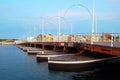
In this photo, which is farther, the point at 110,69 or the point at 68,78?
the point at 110,69

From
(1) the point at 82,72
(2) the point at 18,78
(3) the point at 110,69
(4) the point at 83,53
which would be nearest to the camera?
(2) the point at 18,78

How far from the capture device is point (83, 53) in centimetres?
4962

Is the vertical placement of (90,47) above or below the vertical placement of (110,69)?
above

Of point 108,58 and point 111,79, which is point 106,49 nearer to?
point 111,79

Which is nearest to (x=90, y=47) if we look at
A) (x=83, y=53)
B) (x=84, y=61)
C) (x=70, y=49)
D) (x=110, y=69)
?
(x=84, y=61)

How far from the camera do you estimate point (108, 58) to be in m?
42.2

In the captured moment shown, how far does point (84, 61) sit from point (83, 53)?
25.0 ft

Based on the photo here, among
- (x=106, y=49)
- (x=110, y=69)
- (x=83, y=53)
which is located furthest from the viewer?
(x=83, y=53)

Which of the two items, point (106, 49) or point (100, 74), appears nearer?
point (106, 49)

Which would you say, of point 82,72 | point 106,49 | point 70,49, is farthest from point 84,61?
point 70,49

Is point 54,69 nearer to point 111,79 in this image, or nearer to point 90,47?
point 90,47

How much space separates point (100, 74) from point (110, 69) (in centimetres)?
510

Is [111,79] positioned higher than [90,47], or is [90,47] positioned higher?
[90,47]

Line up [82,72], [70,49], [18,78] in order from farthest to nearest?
1. [70,49]
2. [82,72]
3. [18,78]
